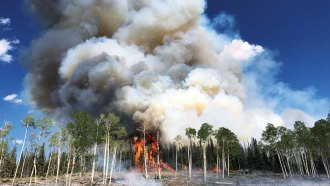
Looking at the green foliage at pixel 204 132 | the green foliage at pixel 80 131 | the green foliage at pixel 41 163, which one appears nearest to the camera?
the green foliage at pixel 80 131

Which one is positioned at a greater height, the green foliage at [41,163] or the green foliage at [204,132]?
the green foliage at [204,132]

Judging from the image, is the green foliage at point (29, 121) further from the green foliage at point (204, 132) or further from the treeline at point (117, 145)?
the green foliage at point (204, 132)

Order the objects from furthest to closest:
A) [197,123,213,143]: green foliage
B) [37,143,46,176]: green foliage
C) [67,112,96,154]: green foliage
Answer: [37,143,46,176]: green foliage → [197,123,213,143]: green foliage → [67,112,96,154]: green foliage

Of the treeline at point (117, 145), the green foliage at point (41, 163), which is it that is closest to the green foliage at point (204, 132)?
the treeline at point (117, 145)

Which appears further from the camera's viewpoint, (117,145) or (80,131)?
(117,145)

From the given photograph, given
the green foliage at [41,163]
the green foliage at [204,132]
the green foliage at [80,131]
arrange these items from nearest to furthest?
the green foliage at [80,131] < the green foliage at [204,132] < the green foliage at [41,163]

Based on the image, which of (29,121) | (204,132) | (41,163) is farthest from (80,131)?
(41,163)

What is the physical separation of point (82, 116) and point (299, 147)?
56869 mm

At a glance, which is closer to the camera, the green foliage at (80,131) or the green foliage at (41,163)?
the green foliage at (80,131)

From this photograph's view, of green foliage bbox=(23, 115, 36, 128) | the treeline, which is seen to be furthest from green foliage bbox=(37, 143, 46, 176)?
green foliage bbox=(23, 115, 36, 128)

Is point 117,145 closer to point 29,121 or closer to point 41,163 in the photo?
point 29,121

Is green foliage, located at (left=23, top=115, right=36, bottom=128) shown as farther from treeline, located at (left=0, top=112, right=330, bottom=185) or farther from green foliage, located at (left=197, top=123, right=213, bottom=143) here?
green foliage, located at (left=197, top=123, right=213, bottom=143)

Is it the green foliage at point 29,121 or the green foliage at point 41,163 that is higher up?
the green foliage at point 29,121

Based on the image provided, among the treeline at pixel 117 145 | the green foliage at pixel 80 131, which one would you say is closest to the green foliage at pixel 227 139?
the treeline at pixel 117 145
